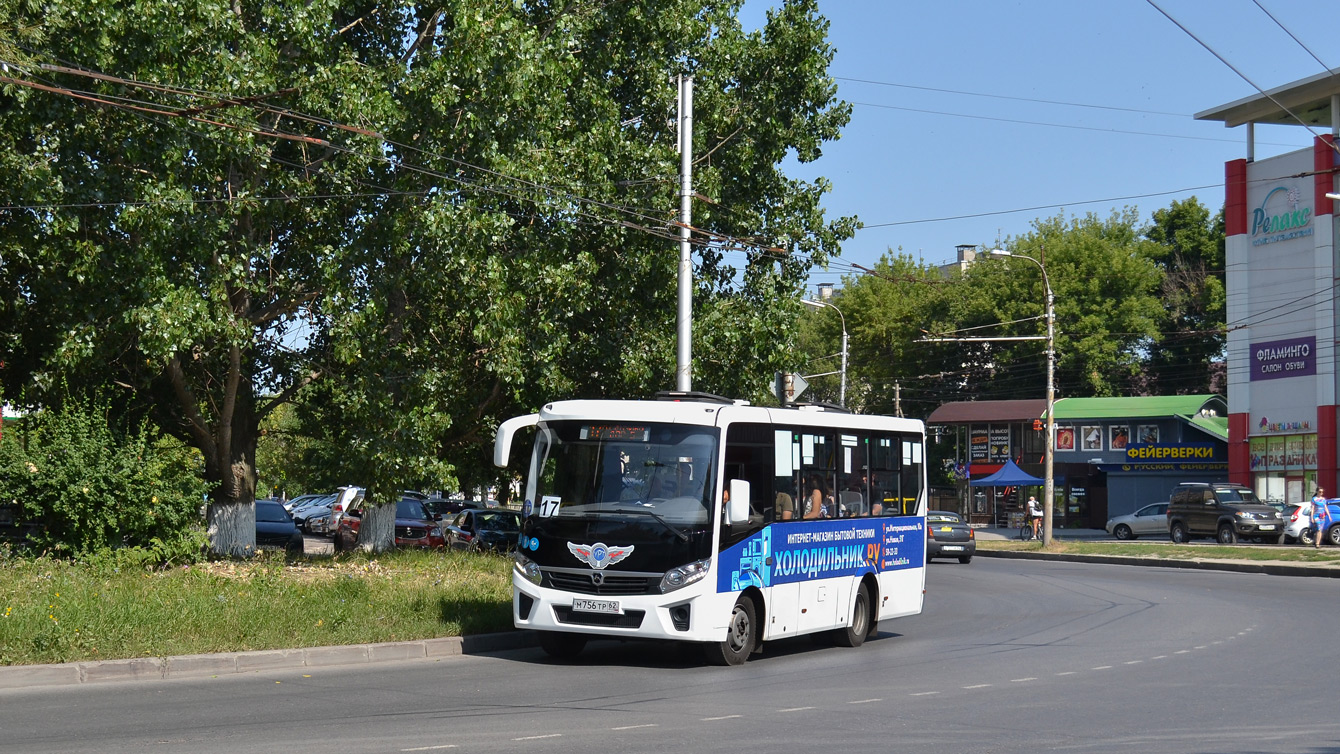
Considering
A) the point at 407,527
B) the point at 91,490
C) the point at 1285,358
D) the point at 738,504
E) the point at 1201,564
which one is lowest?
the point at 1201,564

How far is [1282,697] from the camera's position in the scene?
1145cm

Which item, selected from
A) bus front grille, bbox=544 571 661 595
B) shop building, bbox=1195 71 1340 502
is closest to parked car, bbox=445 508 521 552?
bus front grille, bbox=544 571 661 595

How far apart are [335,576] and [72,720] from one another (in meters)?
8.96

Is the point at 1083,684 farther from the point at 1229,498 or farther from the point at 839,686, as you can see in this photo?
the point at 1229,498

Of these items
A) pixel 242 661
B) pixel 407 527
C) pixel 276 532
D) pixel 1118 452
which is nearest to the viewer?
pixel 242 661

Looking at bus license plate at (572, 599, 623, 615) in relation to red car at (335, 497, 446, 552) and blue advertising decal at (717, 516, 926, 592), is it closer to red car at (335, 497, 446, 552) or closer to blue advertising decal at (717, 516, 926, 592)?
blue advertising decal at (717, 516, 926, 592)

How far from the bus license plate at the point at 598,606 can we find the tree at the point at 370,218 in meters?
6.09

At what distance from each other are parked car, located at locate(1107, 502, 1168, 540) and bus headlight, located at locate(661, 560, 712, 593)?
1737 inches

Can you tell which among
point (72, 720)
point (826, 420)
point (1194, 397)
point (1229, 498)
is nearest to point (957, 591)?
point (826, 420)

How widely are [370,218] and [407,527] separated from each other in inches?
559

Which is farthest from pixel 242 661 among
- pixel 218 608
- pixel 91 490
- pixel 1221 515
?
pixel 1221 515

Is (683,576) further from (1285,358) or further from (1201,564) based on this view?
(1285,358)

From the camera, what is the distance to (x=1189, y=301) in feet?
252

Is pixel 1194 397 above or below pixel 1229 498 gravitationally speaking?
above
